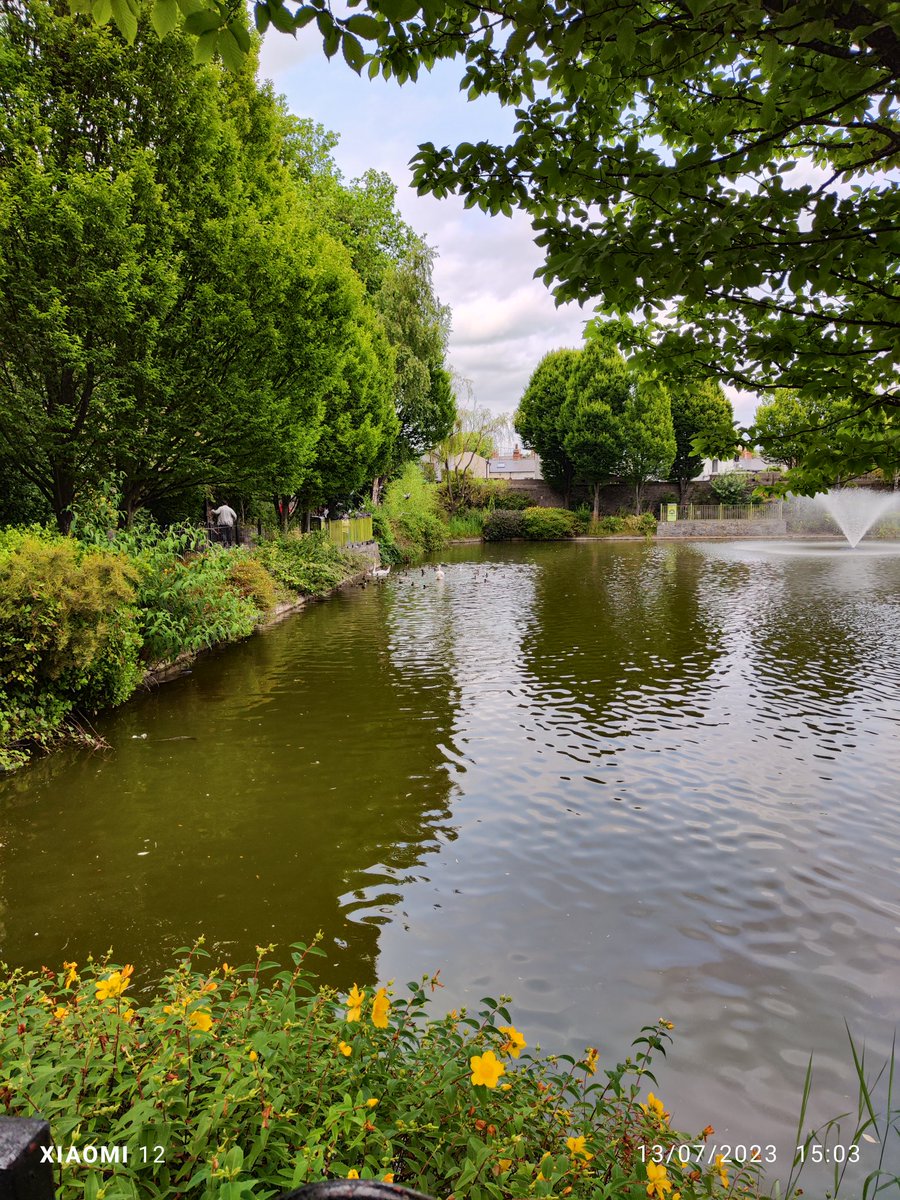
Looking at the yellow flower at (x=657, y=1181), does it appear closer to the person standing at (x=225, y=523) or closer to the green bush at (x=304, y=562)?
the green bush at (x=304, y=562)

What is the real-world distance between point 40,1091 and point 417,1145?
1.04 metres

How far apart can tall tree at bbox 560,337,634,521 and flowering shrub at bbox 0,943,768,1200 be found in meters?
45.3

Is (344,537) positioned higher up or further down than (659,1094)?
higher up

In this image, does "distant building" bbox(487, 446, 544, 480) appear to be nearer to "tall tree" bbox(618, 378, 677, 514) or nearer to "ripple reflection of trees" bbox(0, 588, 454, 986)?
"tall tree" bbox(618, 378, 677, 514)

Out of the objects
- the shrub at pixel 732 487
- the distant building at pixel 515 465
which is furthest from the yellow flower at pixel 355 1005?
the distant building at pixel 515 465

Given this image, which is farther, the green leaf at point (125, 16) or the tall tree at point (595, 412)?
the tall tree at point (595, 412)

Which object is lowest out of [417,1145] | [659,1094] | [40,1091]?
[659,1094]

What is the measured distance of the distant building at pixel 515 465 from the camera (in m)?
69.7

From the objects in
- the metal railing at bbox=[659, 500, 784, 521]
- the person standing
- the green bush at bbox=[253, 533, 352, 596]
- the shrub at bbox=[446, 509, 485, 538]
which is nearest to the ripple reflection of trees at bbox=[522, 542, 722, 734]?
the green bush at bbox=[253, 533, 352, 596]

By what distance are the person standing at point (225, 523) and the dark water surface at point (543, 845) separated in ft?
25.5

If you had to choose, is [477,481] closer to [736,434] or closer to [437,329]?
[437,329]

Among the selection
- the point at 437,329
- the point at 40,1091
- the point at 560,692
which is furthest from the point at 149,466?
the point at 437,329

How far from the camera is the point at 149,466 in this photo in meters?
12.9

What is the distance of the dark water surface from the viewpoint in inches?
147
